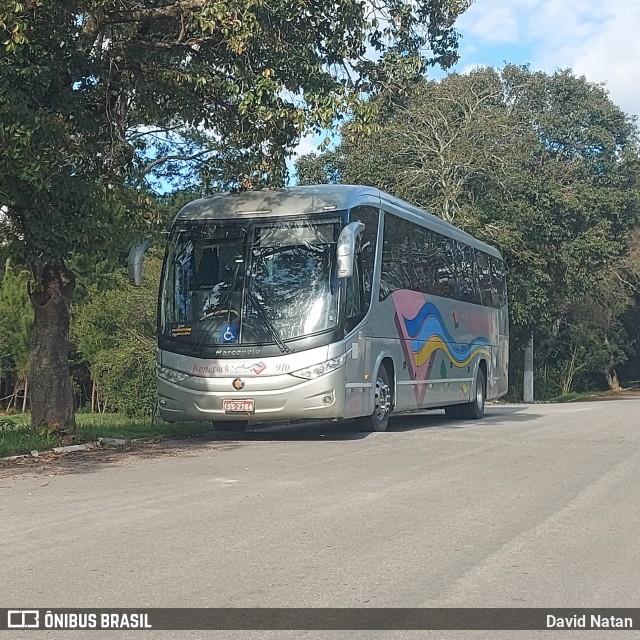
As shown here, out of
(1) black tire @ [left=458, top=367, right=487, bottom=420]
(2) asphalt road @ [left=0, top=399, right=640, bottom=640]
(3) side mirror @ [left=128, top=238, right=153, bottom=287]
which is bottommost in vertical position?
(2) asphalt road @ [left=0, top=399, right=640, bottom=640]

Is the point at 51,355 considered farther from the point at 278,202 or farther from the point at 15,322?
the point at 15,322

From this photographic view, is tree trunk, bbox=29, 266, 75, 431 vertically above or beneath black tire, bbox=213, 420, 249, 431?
above

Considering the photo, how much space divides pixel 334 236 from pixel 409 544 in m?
7.78

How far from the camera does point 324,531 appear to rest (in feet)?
24.1

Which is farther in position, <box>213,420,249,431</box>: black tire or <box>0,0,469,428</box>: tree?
<box>213,420,249,431</box>: black tire

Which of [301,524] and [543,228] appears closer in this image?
[301,524]

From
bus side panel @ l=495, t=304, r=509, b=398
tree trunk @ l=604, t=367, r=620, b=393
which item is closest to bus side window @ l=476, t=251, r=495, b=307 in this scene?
bus side panel @ l=495, t=304, r=509, b=398

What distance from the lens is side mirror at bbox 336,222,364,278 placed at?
13602 mm

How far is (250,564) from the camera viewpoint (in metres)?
6.26

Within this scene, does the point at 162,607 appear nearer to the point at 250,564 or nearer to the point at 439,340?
the point at 250,564

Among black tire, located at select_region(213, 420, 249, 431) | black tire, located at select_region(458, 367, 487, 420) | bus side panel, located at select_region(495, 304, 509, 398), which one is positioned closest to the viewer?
black tire, located at select_region(213, 420, 249, 431)

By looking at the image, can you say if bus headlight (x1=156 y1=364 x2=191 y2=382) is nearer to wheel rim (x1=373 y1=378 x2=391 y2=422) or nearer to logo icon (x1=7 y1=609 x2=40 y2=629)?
wheel rim (x1=373 y1=378 x2=391 y2=422)

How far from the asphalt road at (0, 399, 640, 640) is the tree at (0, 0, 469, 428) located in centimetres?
292

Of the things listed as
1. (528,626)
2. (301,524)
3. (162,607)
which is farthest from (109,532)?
(528,626)
